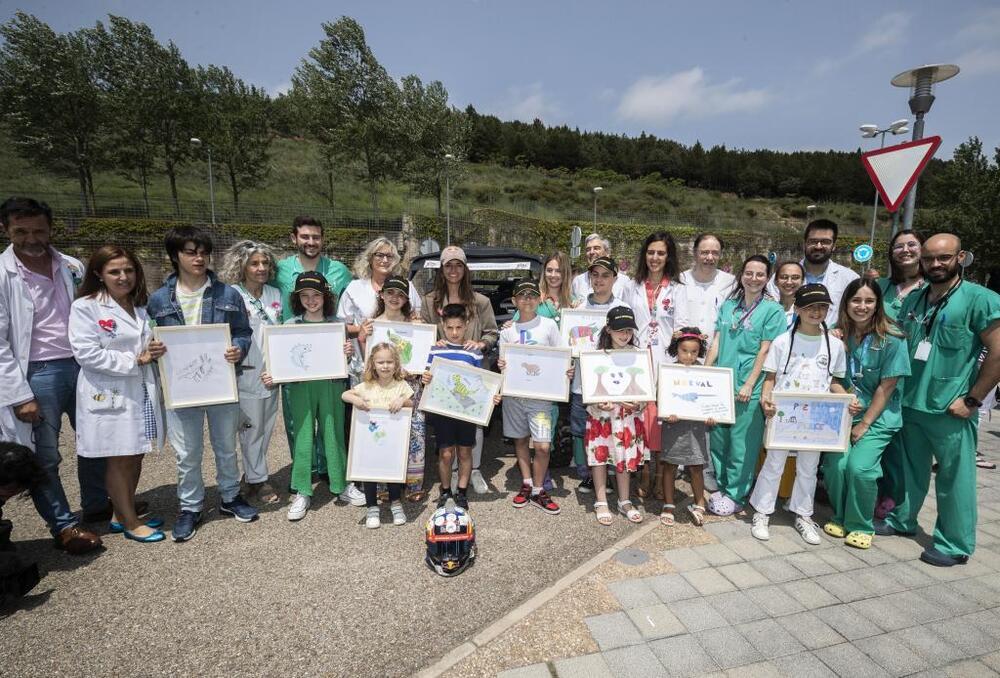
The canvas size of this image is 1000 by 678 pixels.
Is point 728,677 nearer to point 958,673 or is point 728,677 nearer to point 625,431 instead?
point 958,673

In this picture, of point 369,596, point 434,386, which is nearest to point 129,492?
point 369,596

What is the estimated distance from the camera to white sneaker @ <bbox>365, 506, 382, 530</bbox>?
4348 mm

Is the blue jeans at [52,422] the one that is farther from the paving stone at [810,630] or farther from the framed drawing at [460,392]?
the paving stone at [810,630]

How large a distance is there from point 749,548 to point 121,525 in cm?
548

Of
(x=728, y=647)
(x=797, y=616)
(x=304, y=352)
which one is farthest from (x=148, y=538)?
(x=797, y=616)

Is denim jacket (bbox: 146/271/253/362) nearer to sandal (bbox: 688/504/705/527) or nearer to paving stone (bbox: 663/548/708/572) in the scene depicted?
paving stone (bbox: 663/548/708/572)

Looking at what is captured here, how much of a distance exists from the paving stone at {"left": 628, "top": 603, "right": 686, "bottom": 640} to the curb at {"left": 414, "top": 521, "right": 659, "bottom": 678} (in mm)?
508

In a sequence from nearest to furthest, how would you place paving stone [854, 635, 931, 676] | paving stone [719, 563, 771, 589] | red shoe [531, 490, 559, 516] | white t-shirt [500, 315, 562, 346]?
paving stone [854, 635, 931, 676] < paving stone [719, 563, 771, 589] < red shoe [531, 490, 559, 516] < white t-shirt [500, 315, 562, 346]

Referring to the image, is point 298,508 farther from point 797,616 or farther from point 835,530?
point 835,530

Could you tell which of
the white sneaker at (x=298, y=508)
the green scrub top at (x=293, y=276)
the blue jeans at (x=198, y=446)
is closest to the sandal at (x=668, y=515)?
the white sneaker at (x=298, y=508)

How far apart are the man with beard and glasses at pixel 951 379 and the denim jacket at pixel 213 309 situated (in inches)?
228

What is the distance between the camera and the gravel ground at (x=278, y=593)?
9.43 feet

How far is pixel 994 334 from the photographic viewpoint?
3.64 metres

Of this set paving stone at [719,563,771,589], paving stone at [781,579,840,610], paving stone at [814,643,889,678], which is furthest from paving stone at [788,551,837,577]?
paving stone at [814,643,889,678]
